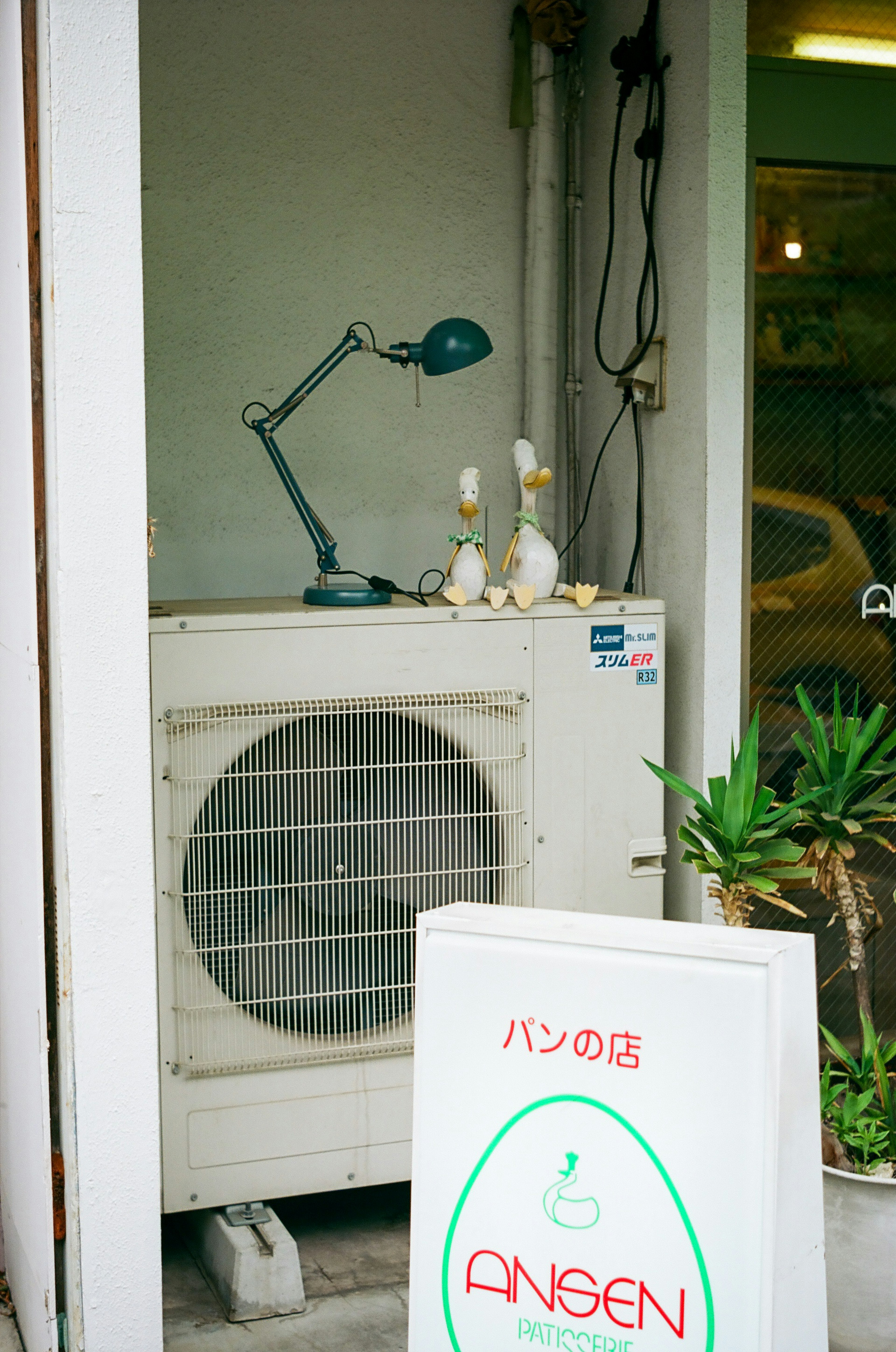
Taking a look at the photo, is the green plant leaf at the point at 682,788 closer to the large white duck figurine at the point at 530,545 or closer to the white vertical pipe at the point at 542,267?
the large white duck figurine at the point at 530,545

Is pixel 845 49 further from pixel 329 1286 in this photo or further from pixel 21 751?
pixel 329 1286

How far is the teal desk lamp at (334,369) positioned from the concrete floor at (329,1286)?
46.9 inches

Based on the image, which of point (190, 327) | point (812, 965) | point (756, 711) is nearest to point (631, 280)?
point (190, 327)

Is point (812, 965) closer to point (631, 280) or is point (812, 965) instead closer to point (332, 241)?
point (631, 280)

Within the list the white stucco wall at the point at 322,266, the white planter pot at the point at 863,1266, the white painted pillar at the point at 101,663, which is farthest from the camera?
the white stucco wall at the point at 322,266

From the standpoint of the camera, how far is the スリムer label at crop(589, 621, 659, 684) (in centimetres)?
284

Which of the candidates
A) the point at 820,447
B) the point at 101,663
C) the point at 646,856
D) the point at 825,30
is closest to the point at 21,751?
the point at 101,663

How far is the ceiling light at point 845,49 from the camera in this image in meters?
3.11

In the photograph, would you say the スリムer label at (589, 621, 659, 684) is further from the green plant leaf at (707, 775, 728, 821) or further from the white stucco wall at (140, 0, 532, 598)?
the white stucco wall at (140, 0, 532, 598)

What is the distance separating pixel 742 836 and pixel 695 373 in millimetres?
1132

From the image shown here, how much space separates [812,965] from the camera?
1.53 metres

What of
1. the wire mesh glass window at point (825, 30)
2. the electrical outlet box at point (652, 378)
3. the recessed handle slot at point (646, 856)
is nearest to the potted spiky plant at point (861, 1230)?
the recessed handle slot at point (646, 856)

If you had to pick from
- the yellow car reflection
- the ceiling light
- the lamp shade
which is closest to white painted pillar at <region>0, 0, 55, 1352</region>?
the lamp shade

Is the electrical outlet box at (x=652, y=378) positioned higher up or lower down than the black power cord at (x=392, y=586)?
higher up
